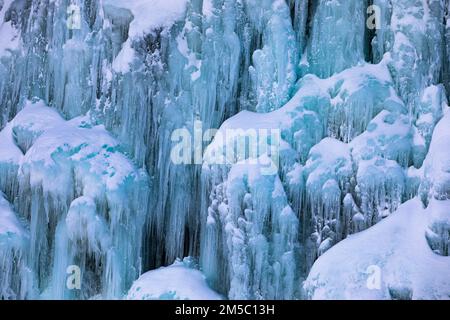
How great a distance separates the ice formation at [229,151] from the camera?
568 centimetres

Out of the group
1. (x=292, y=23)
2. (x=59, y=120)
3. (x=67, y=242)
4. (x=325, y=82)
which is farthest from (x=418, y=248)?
(x=59, y=120)

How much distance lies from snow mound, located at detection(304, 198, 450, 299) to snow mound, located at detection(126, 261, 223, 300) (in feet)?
2.67

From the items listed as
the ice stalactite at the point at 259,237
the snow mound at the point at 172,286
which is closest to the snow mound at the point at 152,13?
→ the ice stalactite at the point at 259,237

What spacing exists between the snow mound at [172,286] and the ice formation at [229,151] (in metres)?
0.02

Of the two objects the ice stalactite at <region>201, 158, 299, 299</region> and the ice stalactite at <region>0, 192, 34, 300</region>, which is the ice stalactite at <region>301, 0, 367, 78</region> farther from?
the ice stalactite at <region>0, 192, 34, 300</region>

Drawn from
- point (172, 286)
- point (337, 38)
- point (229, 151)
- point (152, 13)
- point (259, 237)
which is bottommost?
point (172, 286)

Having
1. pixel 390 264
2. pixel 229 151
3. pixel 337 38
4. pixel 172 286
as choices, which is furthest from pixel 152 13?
pixel 390 264

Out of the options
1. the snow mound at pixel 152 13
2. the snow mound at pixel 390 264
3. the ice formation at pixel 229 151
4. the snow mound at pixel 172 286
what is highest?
the snow mound at pixel 152 13

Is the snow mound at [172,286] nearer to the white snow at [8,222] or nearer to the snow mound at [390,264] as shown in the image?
the snow mound at [390,264]

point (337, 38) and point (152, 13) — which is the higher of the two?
point (152, 13)

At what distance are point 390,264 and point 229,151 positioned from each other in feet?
4.89

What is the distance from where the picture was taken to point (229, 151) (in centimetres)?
590

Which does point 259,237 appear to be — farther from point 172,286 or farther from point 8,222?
point 8,222
